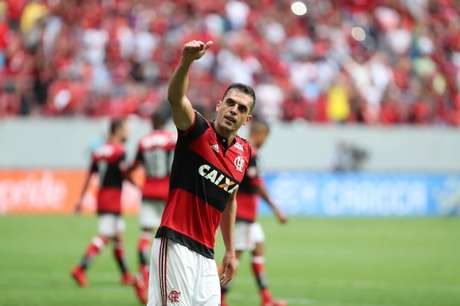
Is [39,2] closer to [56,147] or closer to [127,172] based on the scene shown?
[56,147]

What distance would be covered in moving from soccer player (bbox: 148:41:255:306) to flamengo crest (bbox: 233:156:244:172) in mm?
12

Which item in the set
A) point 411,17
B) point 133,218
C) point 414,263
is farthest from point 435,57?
point 414,263

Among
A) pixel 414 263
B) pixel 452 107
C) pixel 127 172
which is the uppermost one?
pixel 452 107

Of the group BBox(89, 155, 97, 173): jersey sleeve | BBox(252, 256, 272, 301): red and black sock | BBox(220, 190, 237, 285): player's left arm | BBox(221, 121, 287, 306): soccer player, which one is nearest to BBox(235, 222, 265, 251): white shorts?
BBox(221, 121, 287, 306): soccer player

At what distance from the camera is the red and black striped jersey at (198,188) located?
6.40 metres

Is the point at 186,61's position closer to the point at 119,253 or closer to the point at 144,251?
the point at 144,251

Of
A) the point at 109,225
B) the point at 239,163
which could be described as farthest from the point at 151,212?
the point at 239,163

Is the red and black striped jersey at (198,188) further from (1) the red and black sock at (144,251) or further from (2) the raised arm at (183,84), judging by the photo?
(1) the red and black sock at (144,251)

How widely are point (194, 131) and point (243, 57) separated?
19636 millimetres

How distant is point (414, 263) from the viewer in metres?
16.1

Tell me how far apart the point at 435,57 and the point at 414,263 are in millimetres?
14092

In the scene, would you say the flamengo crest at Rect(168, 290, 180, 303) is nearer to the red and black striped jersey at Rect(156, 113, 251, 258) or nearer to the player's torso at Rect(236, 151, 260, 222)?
the red and black striped jersey at Rect(156, 113, 251, 258)

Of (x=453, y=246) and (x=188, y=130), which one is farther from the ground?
(x=188, y=130)

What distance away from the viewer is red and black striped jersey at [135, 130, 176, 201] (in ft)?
39.3
